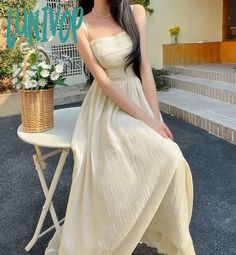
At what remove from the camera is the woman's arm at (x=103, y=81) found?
1659 mm

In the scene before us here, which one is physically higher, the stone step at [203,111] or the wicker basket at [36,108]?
the wicker basket at [36,108]

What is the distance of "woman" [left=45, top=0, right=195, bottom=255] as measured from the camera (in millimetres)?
1387

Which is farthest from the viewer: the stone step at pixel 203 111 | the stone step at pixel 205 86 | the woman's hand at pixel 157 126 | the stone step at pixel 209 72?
the stone step at pixel 209 72

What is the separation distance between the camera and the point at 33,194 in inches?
98.1

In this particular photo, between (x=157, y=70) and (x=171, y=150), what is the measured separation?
421cm

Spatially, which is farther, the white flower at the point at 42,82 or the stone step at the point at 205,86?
the stone step at the point at 205,86

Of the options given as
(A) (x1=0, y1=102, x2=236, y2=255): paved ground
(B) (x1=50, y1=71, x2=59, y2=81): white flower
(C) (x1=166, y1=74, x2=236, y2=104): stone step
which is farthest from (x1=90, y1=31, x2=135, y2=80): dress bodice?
(C) (x1=166, y1=74, x2=236, y2=104): stone step

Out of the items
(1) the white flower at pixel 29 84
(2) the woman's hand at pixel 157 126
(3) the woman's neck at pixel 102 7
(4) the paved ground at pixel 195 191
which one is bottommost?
(4) the paved ground at pixel 195 191

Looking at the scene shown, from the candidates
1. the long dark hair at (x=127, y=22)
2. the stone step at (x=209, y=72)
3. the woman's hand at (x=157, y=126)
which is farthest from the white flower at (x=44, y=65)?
the stone step at (x=209, y=72)

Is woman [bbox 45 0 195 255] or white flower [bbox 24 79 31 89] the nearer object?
woman [bbox 45 0 195 255]

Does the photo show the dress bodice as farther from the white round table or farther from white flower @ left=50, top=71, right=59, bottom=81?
the white round table

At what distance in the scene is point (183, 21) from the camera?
229 inches

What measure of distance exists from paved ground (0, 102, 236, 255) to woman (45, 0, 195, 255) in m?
0.32

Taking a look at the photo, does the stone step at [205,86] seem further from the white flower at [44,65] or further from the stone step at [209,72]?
the white flower at [44,65]
